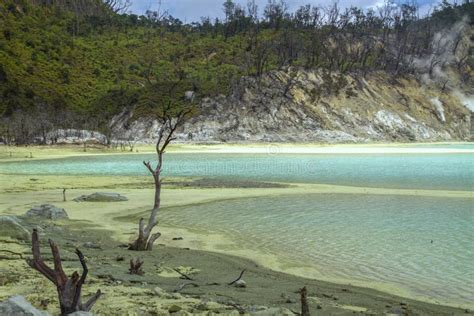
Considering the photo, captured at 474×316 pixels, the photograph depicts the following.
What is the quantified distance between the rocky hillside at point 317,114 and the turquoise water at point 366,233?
63.2 meters

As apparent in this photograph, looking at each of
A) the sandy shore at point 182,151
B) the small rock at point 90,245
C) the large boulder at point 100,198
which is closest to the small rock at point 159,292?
the small rock at point 90,245

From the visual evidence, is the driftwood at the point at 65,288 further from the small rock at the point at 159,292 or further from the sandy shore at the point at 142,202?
the small rock at the point at 159,292

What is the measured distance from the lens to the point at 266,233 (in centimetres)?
1539

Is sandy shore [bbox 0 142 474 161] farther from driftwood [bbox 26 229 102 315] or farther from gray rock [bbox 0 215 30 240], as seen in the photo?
driftwood [bbox 26 229 102 315]

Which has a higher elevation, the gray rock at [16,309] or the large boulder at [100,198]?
the gray rock at [16,309]

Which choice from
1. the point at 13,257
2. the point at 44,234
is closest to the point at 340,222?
the point at 44,234

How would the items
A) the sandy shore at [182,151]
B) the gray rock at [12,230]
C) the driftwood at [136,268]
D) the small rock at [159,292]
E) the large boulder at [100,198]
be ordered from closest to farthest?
the small rock at [159,292] < the driftwood at [136,268] < the gray rock at [12,230] < the large boulder at [100,198] < the sandy shore at [182,151]

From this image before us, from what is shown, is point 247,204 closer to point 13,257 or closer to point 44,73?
point 13,257

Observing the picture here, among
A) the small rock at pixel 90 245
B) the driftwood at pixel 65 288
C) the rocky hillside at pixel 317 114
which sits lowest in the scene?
the small rock at pixel 90 245

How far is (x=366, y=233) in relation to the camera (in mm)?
15148

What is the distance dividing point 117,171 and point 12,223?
88.4 feet

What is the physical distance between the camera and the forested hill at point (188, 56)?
9542 centimetres

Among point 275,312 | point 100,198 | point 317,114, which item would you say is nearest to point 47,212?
point 100,198

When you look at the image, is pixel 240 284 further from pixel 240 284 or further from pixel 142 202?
pixel 142 202
